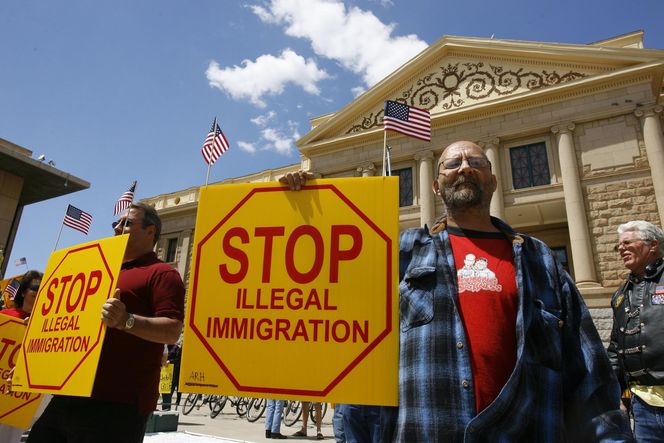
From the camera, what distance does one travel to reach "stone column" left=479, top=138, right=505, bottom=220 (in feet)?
58.7

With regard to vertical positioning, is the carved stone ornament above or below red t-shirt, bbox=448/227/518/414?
above

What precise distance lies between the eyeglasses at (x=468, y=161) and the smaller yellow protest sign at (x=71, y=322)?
5.58ft

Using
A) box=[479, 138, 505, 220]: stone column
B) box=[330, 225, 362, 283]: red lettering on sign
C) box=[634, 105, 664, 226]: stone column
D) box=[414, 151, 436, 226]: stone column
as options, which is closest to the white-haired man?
box=[330, 225, 362, 283]: red lettering on sign

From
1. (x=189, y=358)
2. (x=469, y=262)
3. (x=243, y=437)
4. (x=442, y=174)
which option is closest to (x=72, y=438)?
(x=189, y=358)

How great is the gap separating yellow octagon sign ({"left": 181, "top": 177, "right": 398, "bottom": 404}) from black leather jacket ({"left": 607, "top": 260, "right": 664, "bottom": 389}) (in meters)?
2.31

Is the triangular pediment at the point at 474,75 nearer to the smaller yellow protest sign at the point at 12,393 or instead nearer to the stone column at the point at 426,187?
the stone column at the point at 426,187

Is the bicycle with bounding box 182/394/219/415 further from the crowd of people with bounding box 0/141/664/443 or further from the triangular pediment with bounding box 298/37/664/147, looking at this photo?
the triangular pediment with bounding box 298/37/664/147

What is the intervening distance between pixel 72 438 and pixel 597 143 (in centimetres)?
1951

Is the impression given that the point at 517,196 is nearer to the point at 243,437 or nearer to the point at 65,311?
the point at 243,437

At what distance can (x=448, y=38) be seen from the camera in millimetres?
20625

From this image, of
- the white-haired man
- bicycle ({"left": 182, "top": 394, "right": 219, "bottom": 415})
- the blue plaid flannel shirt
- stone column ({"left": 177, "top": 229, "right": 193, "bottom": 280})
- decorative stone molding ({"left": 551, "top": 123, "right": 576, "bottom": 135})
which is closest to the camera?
the blue plaid flannel shirt

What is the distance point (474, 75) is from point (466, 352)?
20804 mm

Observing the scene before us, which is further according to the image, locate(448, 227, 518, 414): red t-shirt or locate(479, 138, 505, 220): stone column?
locate(479, 138, 505, 220): stone column

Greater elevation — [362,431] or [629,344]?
[629,344]
